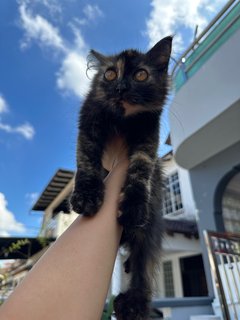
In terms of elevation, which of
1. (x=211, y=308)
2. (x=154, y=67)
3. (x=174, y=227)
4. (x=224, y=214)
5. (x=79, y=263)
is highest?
(x=174, y=227)

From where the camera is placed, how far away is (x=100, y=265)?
29.9 inches

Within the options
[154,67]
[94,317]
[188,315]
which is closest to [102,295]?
[94,317]

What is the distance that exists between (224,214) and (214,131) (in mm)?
1620

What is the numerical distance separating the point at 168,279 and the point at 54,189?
5.92m

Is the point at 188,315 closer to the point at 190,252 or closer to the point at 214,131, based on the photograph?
the point at 214,131

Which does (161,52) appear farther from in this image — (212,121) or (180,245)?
(180,245)

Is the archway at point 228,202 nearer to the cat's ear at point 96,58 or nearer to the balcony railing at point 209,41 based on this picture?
the balcony railing at point 209,41

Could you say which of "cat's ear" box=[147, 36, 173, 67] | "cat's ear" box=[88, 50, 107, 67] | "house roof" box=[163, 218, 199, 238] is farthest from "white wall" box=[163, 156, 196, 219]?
"cat's ear" box=[147, 36, 173, 67]

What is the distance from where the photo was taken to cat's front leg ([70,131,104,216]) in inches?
36.4

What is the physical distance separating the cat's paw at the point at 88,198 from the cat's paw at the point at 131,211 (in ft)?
0.28

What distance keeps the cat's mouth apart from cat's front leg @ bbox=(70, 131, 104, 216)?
264 millimetres

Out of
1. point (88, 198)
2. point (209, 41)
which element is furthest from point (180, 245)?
point (88, 198)

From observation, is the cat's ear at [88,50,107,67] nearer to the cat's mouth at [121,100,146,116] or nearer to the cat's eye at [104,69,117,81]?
the cat's eye at [104,69,117,81]

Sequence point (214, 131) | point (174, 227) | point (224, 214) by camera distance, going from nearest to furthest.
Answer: point (214, 131) → point (224, 214) → point (174, 227)
